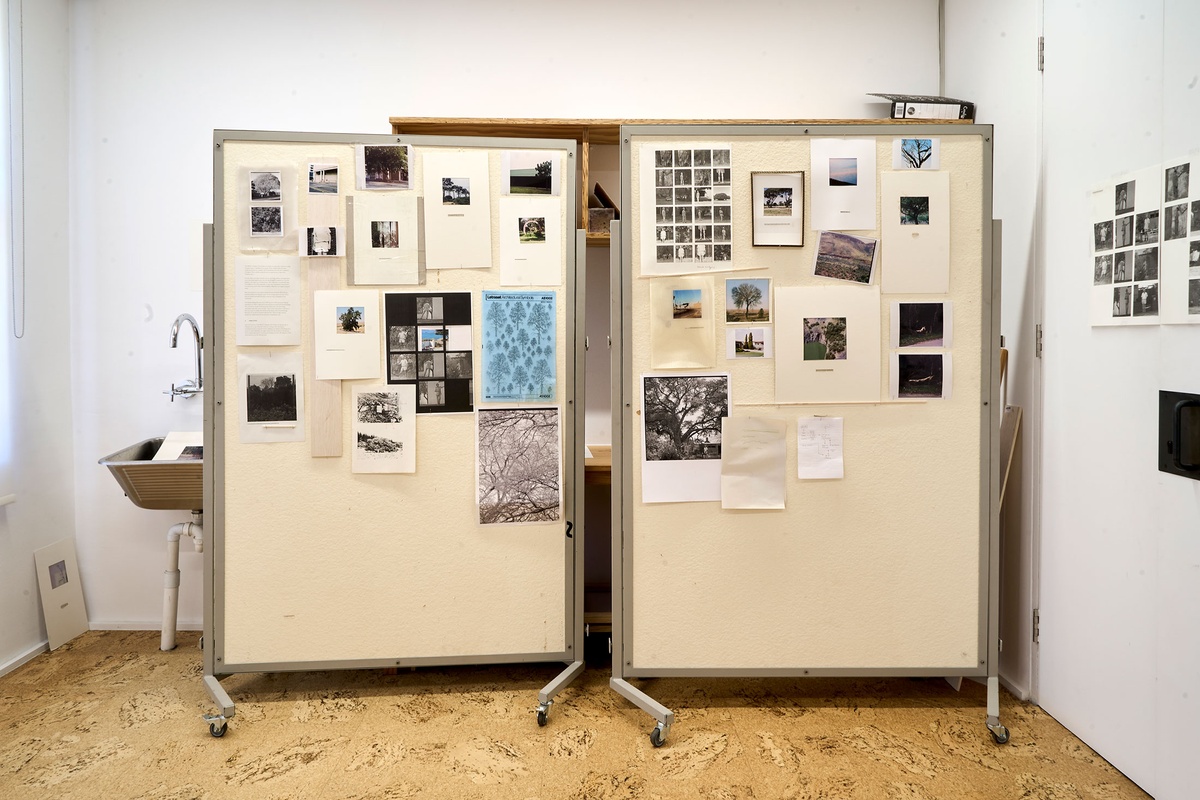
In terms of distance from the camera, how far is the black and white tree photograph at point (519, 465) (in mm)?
2373

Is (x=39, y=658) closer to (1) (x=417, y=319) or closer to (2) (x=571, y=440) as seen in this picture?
(1) (x=417, y=319)

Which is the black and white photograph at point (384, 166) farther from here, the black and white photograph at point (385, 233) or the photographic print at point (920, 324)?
the photographic print at point (920, 324)

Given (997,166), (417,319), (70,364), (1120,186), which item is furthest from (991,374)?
(70,364)

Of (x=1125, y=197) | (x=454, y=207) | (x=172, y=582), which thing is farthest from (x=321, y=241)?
(x=1125, y=197)

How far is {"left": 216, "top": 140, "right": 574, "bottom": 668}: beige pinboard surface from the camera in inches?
91.6

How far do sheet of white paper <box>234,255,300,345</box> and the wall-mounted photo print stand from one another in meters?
0.06

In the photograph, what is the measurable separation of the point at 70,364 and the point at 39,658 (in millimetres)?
1172

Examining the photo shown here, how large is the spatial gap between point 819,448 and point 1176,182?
3.69 ft

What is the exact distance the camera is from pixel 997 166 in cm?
260

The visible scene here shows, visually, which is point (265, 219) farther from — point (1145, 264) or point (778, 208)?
point (1145, 264)

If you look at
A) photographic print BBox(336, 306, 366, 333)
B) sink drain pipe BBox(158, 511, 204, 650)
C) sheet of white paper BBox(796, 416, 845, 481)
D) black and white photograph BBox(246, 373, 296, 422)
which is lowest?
sink drain pipe BBox(158, 511, 204, 650)

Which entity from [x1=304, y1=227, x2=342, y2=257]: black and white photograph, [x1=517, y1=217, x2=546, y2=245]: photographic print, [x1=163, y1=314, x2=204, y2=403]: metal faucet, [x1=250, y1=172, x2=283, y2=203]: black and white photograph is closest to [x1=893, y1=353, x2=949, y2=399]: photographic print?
[x1=517, y1=217, x2=546, y2=245]: photographic print

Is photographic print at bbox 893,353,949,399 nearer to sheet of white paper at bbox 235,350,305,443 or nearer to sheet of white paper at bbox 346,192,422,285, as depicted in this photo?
sheet of white paper at bbox 346,192,422,285

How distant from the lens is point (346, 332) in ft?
7.58
